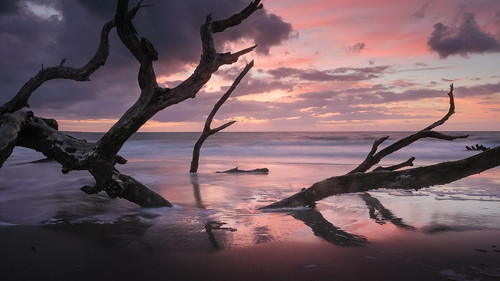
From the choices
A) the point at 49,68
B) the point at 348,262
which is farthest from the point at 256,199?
the point at 49,68

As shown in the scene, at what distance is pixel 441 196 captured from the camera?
6.70 meters

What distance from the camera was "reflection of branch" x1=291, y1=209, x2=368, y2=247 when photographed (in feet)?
12.2

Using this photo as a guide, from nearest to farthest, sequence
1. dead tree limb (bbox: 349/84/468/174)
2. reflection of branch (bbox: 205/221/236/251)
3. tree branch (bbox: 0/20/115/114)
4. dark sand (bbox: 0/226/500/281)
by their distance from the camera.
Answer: dark sand (bbox: 0/226/500/281), reflection of branch (bbox: 205/221/236/251), dead tree limb (bbox: 349/84/468/174), tree branch (bbox: 0/20/115/114)

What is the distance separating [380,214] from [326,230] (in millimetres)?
1356

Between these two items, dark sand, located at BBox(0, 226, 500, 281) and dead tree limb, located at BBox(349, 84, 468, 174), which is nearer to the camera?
dark sand, located at BBox(0, 226, 500, 281)

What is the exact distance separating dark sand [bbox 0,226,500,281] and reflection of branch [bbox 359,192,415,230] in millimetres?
637

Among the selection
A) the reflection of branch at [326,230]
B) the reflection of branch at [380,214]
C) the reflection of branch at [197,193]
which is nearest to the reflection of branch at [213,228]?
the reflection of branch at [326,230]

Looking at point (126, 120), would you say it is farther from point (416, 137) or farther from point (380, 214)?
point (416, 137)

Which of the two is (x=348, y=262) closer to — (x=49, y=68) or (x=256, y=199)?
(x=256, y=199)

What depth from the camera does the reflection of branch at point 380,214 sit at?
4535 millimetres

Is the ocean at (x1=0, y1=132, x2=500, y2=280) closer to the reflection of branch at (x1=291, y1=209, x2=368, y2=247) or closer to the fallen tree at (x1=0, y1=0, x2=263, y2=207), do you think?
the reflection of branch at (x1=291, y1=209, x2=368, y2=247)

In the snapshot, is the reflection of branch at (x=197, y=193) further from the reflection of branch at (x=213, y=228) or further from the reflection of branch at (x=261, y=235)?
the reflection of branch at (x=261, y=235)

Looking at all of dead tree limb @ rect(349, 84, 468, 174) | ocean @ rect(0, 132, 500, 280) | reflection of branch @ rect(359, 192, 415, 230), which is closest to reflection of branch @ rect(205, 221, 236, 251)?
ocean @ rect(0, 132, 500, 280)

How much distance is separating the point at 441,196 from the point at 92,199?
21.8 ft
